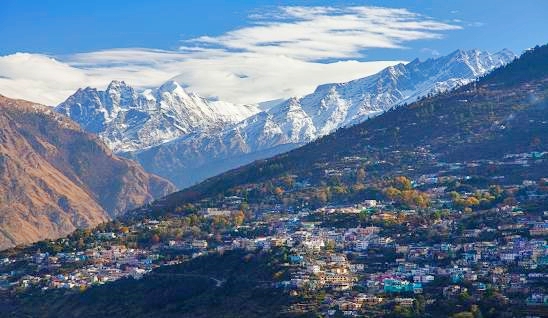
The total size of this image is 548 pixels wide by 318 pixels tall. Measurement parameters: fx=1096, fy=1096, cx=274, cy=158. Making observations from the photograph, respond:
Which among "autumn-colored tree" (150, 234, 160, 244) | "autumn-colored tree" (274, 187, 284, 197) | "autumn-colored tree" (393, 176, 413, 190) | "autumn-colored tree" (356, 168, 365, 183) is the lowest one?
"autumn-colored tree" (150, 234, 160, 244)

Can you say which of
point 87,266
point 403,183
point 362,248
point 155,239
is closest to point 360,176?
point 403,183

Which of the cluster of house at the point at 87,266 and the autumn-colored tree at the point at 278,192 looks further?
the autumn-colored tree at the point at 278,192

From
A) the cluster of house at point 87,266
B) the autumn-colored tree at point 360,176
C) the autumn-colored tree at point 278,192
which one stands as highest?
the autumn-colored tree at point 360,176

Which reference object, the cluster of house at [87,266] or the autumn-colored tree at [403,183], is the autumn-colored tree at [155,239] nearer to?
the cluster of house at [87,266]

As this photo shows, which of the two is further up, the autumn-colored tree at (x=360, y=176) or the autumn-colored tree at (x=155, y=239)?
the autumn-colored tree at (x=360, y=176)

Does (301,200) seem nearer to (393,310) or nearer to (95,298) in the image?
(95,298)

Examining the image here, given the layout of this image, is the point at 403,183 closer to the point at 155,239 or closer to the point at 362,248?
the point at 155,239

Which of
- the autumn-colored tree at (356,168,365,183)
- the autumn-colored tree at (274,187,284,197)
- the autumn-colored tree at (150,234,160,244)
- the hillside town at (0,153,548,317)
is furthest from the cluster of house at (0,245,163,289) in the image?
the autumn-colored tree at (356,168,365,183)

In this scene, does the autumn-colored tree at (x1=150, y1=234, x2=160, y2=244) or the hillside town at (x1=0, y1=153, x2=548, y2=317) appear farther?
the autumn-colored tree at (x1=150, y1=234, x2=160, y2=244)

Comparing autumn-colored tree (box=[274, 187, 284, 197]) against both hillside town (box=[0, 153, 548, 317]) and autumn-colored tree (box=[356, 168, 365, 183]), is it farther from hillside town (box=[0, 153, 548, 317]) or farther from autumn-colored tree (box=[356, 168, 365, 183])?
autumn-colored tree (box=[356, 168, 365, 183])

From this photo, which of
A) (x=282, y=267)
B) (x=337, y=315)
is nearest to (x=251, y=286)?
(x=282, y=267)

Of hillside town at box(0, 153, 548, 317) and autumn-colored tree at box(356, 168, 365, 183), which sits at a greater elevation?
autumn-colored tree at box(356, 168, 365, 183)

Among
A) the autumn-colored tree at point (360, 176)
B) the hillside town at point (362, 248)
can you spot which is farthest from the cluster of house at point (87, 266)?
the autumn-colored tree at point (360, 176)
